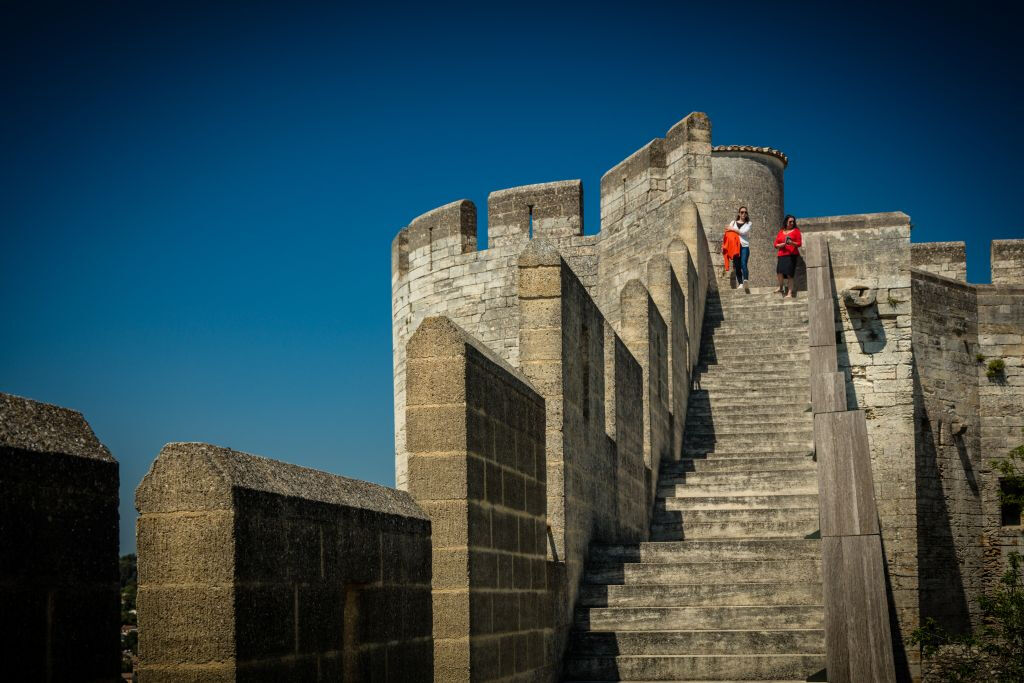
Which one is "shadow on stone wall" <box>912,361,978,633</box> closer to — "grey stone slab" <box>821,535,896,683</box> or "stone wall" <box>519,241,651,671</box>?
"stone wall" <box>519,241,651,671</box>

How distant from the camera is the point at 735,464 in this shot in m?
13.4

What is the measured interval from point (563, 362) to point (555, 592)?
155cm

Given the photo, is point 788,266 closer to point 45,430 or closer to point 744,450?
point 744,450

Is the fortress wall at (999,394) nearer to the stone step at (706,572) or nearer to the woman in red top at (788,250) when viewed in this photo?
the woman in red top at (788,250)

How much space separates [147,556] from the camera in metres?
3.34

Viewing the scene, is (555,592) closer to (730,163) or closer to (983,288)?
(983,288)

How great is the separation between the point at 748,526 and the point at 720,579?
1828 millimetres

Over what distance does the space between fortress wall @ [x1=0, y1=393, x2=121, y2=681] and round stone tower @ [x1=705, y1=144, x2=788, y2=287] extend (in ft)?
59.1

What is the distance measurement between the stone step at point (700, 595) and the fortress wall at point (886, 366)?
5.33 meters

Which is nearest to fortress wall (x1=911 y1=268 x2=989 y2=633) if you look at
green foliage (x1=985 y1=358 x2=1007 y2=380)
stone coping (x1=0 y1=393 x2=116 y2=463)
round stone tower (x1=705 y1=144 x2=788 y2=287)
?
green foliage (x1=985 y1=358 x2=1007 y2=380)

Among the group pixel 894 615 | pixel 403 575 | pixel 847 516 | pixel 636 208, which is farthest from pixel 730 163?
pixel 403 575

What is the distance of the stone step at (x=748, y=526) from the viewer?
1132cm

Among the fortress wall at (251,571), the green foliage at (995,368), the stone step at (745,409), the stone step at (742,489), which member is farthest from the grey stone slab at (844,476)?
the green foliage at (995,368)

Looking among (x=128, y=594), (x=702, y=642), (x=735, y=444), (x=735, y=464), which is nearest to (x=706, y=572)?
(x=702, y=642)
